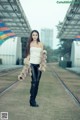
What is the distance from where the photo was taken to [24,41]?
84.9 m

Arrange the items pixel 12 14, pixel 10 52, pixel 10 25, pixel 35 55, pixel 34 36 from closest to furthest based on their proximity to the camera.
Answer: pixel 35 55, pixel 34 36, pixel 12 14, pixel 10 25, pixel 10 52

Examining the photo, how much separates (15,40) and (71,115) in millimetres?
56458

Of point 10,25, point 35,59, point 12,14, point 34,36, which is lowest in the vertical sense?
point 35,59

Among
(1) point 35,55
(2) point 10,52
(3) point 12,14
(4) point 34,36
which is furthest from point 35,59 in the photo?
(2) point 10,52

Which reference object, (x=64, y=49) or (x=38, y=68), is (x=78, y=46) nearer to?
(x=64, y=49)

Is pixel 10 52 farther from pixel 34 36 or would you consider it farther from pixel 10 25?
pixel 34 36

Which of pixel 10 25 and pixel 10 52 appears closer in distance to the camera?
pixel 10 25

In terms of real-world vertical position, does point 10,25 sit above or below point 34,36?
above

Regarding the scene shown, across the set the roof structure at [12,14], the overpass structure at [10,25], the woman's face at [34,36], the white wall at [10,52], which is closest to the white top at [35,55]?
the woman's face at [34,36]

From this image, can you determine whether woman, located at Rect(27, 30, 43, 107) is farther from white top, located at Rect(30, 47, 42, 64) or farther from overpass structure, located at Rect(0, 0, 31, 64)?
overpass structure, located at Rect(0, 0, 31, 64)

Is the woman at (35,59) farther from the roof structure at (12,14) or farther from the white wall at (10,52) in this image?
the white wall at (10,52)

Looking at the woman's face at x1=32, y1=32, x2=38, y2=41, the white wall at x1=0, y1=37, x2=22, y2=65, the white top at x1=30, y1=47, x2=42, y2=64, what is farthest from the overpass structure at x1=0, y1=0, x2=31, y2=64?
the white top at x1=30, y1=47, x2=42, y2=64

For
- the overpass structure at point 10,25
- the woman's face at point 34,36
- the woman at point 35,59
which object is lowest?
the woman at point 35,59

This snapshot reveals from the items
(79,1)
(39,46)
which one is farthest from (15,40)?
(39,46)
